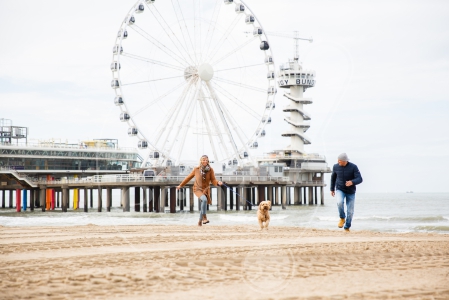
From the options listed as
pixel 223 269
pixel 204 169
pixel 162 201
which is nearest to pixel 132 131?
pixel 162 201

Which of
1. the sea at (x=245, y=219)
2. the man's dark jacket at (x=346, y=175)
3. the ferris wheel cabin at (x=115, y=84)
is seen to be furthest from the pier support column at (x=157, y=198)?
the man's dark jacket at (x=346, y=175)

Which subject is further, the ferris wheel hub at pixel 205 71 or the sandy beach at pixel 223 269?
the ferris wheel hub at pixel 205 71

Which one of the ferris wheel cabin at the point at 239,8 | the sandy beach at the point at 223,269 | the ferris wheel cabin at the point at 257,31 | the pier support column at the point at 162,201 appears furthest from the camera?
the pier support column at the point at 162,201

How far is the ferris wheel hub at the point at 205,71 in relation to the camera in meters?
41.6

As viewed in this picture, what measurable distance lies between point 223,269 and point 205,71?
35.8 metres

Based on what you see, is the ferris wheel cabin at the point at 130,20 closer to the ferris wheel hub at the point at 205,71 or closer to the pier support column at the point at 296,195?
the ferris wheel hub at the point at 205,71

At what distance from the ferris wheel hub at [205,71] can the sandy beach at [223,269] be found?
32770 mm

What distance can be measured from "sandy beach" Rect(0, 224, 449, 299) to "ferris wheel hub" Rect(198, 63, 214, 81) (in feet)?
108

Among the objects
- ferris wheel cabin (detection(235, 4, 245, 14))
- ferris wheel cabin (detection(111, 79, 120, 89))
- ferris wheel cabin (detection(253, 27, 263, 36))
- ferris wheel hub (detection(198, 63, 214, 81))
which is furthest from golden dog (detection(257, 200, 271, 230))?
ferris wheel cabin (detection(253, 27, 263, 36))

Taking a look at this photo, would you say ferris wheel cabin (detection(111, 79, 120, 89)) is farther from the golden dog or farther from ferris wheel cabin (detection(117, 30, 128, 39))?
the golden dog

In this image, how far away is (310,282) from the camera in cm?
574

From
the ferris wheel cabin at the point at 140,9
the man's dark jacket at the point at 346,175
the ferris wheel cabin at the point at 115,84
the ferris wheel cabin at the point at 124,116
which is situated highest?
the ferris wheel cabin at the point at 140,9

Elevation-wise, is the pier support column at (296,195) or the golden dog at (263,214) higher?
the golden dog at (263,214)

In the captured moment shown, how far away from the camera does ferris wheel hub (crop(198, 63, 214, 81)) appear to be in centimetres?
4156
